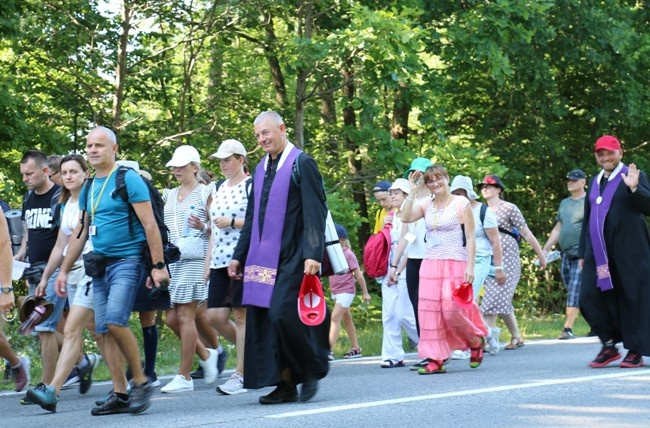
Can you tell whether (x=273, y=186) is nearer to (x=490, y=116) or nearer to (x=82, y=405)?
(x=82, y=405)

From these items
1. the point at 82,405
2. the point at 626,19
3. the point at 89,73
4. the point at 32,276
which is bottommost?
the point at 82,405

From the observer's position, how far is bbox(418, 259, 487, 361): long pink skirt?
11.5 m

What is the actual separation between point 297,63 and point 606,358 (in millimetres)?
9688

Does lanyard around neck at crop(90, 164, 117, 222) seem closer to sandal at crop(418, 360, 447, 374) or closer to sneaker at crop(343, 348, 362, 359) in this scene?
sandal at crop(418, 360, 447, 374)

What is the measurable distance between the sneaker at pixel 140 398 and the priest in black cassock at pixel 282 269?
0.69m

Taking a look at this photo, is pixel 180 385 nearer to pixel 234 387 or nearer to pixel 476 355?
pixel 234 387

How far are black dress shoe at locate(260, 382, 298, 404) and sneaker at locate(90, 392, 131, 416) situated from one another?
893 millimetres

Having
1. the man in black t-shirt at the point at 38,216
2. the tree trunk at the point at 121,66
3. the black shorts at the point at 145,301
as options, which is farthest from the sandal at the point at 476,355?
the tree trunk at the point at 121,66

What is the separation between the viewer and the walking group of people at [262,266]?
29.1 ft

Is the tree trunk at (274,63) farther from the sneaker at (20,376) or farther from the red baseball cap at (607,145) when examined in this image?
the sneaker at (20,376)

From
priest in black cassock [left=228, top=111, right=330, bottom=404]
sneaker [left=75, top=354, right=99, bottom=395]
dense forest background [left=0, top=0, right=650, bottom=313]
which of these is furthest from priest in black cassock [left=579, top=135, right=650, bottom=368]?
dense forest background [left=0, top=0, right=650, bottom=313]

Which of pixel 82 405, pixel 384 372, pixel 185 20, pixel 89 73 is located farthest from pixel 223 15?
pixel 82 405

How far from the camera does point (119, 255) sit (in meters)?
8.83

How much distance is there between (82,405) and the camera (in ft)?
31.7
